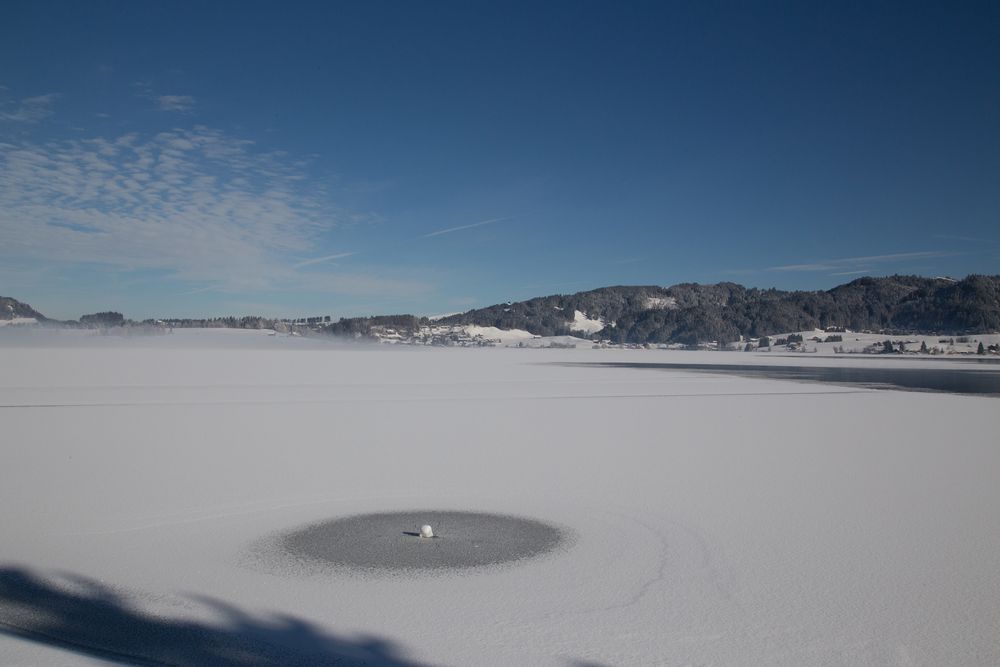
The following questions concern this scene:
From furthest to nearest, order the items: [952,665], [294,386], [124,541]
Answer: [294,386], [124,541], [952,665]

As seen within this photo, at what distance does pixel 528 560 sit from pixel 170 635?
8.35 ft

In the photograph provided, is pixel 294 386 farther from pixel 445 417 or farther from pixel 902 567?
pixel 902 567

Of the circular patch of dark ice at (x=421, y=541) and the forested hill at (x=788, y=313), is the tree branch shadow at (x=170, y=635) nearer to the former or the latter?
the circular patch of dark ice at (x=421, y=541)

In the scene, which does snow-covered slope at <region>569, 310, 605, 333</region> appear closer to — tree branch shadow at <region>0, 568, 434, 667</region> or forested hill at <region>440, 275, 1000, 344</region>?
forested hill at <region>440, 275, 1000, 344</region>

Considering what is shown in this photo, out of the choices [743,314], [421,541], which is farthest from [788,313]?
[421,541]

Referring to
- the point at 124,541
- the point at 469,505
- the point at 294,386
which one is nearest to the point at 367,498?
the point at 469,505

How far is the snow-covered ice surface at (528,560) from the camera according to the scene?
13.2 feet

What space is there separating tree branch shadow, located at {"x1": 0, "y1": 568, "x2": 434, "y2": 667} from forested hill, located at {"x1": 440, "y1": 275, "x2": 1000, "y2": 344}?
364ft

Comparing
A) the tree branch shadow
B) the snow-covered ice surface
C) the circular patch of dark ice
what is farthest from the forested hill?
the tree branch shadow

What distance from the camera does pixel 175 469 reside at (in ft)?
28.8

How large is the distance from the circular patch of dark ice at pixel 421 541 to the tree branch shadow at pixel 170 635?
1182mm

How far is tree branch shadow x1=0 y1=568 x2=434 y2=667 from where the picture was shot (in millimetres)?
3791

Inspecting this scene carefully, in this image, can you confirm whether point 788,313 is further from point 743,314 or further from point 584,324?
point 584,324

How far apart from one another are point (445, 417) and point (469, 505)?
7145 mm
